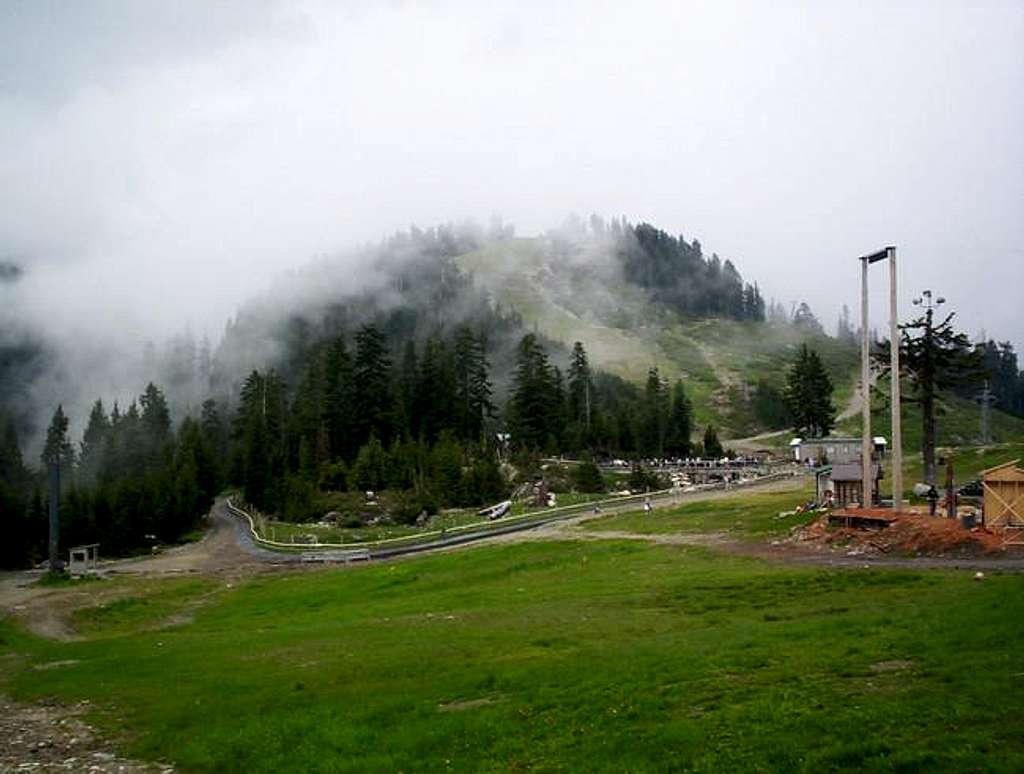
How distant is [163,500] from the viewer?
390 ft

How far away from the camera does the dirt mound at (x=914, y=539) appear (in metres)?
36.4

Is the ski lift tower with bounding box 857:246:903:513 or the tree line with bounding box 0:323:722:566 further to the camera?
the tree line with bounding box 0:323:722:566

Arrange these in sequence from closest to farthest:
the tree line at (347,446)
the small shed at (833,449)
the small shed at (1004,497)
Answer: the small shed at (1004,497)
the small shed at (833,449)
the tree line at (347,446)

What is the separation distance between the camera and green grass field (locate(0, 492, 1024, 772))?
49.0 ft

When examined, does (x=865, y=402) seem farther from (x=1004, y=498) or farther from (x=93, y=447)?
(x=93, y=447)

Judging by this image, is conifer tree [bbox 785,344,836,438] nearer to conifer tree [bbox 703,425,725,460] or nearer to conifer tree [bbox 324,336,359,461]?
conifer tree [bbox 703,425,725,460]

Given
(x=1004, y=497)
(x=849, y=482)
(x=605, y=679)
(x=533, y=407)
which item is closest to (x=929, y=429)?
(x=849, y=482)

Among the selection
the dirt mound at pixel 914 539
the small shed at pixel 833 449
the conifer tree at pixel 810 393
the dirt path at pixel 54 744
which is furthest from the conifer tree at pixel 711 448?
the dirt path at pixel 54 744

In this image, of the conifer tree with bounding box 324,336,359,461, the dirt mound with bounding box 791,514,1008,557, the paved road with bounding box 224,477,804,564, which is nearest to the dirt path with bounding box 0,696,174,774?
the dirt mound with bounding box 791,514,1008,557

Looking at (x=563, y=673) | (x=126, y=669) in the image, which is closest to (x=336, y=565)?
(x=126, y=669)

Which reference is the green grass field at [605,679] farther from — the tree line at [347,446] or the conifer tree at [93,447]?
the conifer tree at [93,447]

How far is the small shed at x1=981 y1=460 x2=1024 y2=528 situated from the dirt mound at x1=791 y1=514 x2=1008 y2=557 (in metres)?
1.90

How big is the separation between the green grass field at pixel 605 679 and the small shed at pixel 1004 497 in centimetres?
1136

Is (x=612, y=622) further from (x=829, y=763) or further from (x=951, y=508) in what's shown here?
(x=951, y=508)
